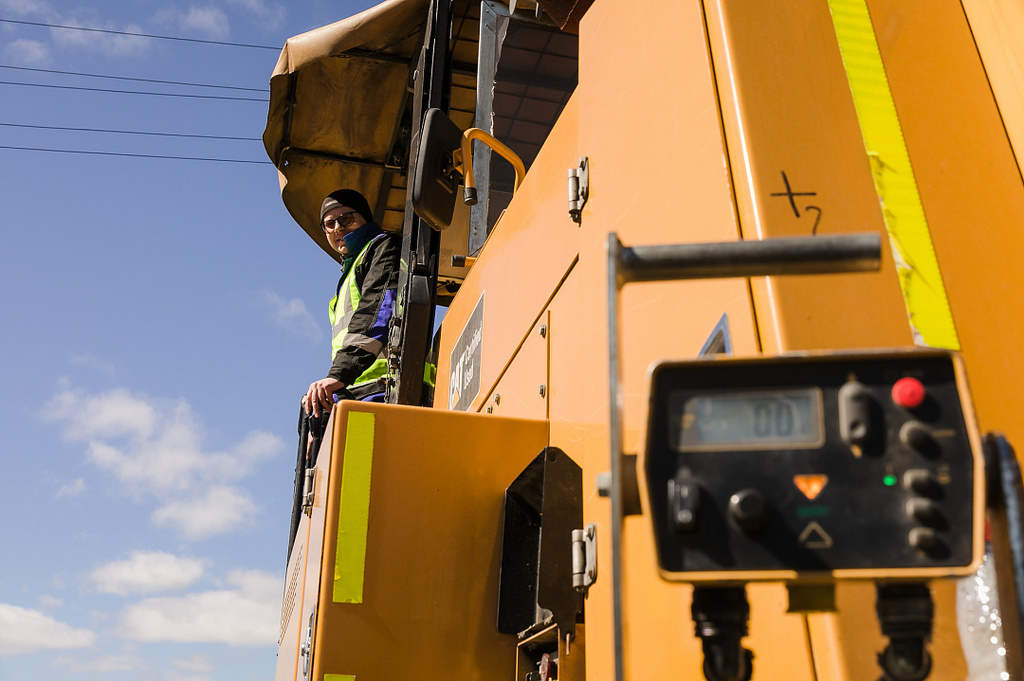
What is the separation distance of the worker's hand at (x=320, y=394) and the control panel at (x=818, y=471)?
232cm

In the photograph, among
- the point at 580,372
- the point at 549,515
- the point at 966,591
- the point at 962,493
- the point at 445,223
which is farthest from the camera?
the point at 445,223

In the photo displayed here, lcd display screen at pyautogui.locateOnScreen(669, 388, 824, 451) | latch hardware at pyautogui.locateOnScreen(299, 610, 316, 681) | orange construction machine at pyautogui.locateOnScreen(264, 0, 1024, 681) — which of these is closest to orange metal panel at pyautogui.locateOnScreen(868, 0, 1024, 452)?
orange construction machine at pyautogui.locateOnScreen(264, 0, 1024, 681)

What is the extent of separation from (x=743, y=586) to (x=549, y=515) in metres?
0.80

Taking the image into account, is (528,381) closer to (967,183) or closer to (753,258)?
(967,183)

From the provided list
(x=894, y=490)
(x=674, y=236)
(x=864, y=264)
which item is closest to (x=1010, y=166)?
(x=674, y=236)

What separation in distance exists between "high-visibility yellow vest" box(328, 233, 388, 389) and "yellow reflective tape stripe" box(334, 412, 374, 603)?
1190 mm

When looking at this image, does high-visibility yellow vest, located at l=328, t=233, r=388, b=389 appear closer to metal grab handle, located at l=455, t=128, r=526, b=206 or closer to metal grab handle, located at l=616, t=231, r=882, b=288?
metal grab handle, located at l=455, t=128, r=526, b=206

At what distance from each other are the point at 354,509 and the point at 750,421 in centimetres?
121

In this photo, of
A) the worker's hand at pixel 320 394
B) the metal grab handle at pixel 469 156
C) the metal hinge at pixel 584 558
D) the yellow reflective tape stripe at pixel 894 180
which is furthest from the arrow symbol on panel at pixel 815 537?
the worker's hand at pixel 320 394

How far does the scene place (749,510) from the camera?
69 centimetres

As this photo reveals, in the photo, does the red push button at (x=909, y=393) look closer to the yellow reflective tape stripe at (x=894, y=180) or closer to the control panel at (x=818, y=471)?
the control panel at (x=818, y=471)

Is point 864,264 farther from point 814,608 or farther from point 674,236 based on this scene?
point 674,236

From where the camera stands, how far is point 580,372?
1630 millimetres

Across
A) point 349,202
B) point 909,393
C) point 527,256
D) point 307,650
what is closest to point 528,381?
point 527,256
